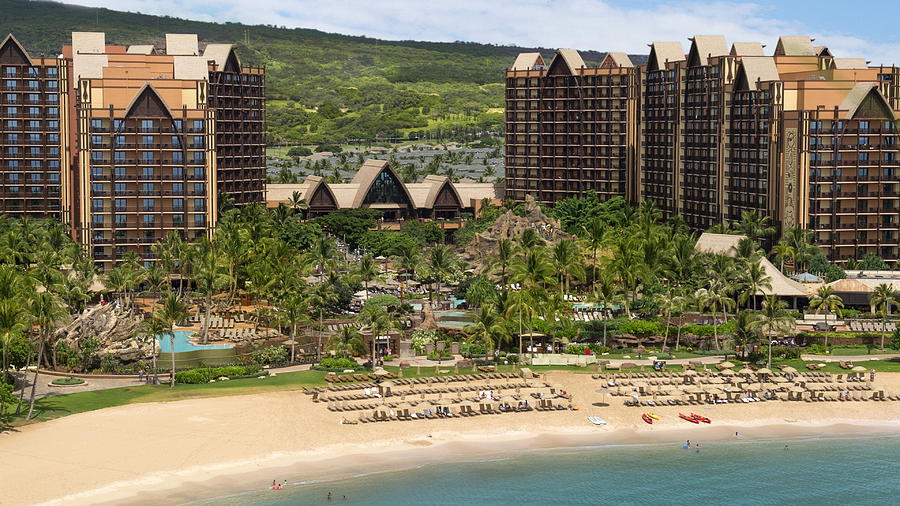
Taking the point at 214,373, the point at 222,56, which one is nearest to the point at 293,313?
the point at 214,373

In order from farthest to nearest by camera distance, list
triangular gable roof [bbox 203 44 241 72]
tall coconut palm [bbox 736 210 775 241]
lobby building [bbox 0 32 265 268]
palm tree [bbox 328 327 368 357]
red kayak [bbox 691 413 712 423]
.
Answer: triangular gable roof [bbox 203 44 241 72] → tall coconut palm [bbox 736 210 775 241] → lobby building [bbox 0 32 265 268] → palm tree [bbox 328 327 368 357] → red kayak [bbox 691 413 712 423]

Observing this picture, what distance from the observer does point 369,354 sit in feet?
373

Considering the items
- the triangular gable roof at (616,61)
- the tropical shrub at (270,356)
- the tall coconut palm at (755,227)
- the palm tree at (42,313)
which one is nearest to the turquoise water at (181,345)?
the tropical shrub at (270,356)

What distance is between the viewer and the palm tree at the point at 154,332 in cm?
10331

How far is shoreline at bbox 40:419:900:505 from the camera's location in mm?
80688

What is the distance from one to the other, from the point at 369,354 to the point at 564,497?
32.7 m

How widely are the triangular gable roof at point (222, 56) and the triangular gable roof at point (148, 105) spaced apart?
3456 centimetres

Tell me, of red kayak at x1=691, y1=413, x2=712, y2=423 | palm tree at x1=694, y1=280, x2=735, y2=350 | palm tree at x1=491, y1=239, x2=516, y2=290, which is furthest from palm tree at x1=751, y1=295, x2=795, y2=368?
palm tree at x1=491, y1=239, x2=516, y2=290

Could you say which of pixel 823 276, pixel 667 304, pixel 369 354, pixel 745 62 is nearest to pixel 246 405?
pixel 369 354

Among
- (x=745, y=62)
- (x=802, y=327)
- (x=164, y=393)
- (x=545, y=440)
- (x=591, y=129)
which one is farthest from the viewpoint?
(x=591, y=129)

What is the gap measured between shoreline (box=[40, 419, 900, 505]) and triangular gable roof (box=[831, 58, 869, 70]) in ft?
242

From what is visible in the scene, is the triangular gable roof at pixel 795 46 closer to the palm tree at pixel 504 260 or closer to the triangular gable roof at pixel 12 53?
the palm tree at pixel 504 260

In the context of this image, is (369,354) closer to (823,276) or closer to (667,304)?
(667,304)

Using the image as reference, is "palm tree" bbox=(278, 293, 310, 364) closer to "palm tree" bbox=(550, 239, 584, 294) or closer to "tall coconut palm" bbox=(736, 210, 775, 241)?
"palm tree" bbox=(550, 239, 584, 294)
